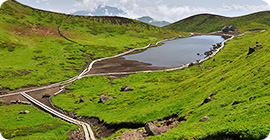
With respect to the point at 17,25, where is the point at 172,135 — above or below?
below

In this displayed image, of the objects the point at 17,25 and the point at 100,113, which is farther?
the point at 17,25

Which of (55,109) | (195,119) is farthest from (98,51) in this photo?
(195,119)

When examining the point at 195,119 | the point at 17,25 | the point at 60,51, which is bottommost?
the point at 195,119

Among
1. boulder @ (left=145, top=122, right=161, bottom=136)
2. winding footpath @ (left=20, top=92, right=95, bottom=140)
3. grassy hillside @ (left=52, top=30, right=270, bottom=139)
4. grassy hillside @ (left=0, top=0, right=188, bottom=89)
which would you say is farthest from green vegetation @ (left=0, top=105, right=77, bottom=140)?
grassy hillside @ (left=0, top=0, right=188, bottom=89)

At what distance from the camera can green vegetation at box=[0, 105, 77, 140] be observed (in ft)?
110

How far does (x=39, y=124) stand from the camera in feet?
130

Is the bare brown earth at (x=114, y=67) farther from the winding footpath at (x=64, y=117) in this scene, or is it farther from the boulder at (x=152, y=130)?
the boulder at (x=152, y=130)

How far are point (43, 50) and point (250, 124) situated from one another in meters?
138

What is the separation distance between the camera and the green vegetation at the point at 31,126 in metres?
33.7

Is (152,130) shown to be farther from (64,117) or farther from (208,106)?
(64,117)

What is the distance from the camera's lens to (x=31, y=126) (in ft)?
125

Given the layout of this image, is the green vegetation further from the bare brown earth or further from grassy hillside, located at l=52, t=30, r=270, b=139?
the bare brown earth

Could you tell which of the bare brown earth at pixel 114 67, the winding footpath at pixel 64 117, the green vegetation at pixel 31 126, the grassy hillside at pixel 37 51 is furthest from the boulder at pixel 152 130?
the bare brown earth at pixel 114 67

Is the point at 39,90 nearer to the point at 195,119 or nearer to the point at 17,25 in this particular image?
the point at 195,119
